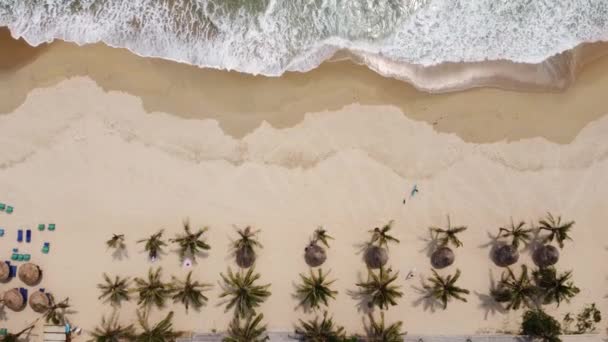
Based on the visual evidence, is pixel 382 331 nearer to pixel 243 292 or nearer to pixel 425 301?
pixel 425 301

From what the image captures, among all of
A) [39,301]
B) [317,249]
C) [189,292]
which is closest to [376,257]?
[317,249]

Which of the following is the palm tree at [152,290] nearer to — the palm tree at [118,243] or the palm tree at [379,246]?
the palm tree at [118,243]

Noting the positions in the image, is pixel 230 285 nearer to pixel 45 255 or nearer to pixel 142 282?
pixel 142 282

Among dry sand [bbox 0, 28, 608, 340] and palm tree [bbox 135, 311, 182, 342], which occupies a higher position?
dry sand [bbox 0, 28, 608, 340]

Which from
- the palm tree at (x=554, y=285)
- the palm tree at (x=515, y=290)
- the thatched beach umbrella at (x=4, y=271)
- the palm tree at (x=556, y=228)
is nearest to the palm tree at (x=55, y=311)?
the thatched beach umbrella at (x=4, y=271)

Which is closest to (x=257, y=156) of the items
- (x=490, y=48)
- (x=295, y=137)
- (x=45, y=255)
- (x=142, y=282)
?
(x=295, y=137)

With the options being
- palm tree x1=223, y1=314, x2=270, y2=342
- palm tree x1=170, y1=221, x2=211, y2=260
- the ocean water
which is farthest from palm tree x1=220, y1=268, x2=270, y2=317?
the ocean water

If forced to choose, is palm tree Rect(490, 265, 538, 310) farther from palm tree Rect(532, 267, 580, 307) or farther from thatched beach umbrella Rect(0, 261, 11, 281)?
thatched beach umbrella Rect(0, 261, 11, 281)
